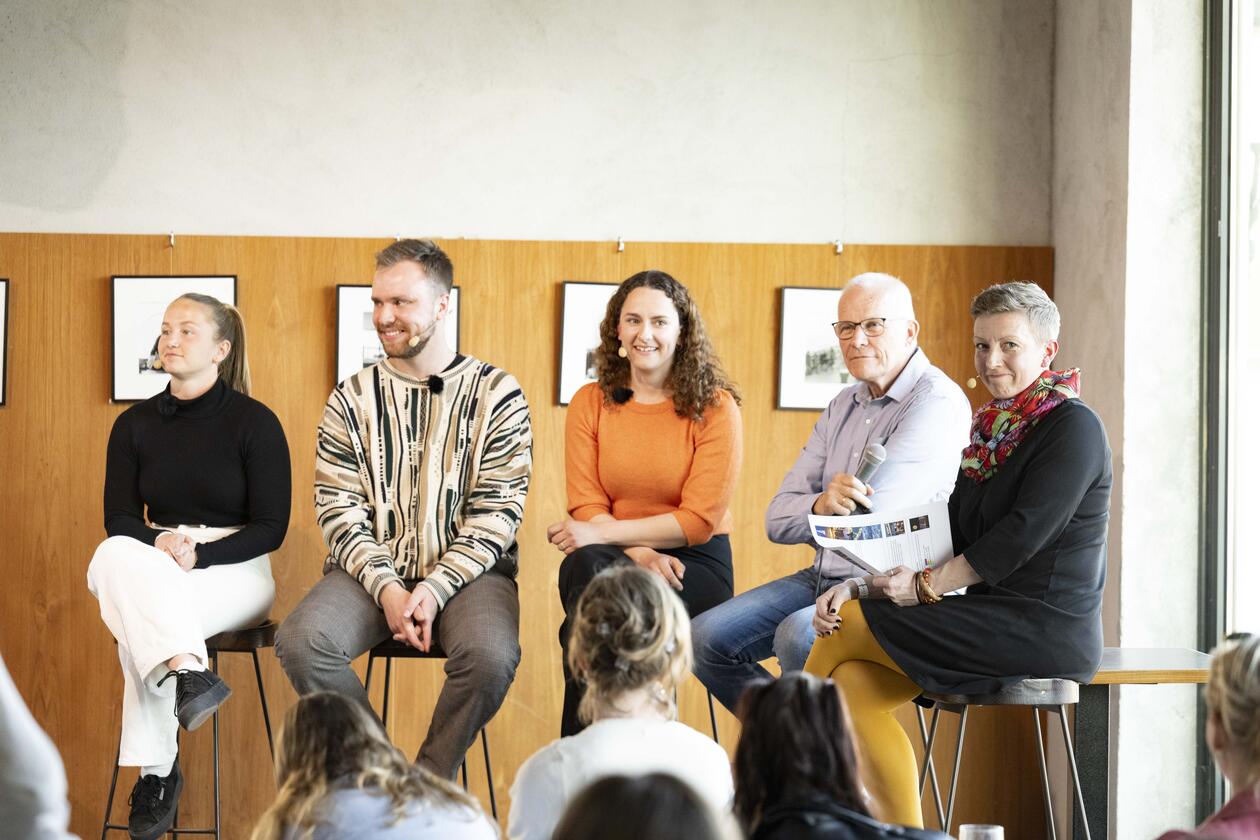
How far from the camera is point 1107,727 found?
3.38m

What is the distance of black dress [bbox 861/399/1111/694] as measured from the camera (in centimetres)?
295

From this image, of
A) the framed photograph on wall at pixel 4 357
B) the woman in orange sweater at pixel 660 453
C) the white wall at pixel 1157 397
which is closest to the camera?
the woman in orange sweater at pixel 660 453

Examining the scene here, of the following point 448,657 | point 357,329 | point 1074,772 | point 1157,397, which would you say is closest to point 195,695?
point 448,657

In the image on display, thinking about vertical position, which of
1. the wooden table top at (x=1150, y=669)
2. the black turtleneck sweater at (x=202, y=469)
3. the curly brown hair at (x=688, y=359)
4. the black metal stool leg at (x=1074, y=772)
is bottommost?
the black metal stool leg at (x=1074, y=772)

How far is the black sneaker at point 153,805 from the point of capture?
3.22 metres

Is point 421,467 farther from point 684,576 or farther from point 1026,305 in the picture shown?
point 1026,305

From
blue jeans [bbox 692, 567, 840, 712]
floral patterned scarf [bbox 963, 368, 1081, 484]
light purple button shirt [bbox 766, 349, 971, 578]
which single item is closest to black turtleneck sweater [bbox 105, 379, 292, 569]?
blue jeans [bbox 692, 567, 840, 712]

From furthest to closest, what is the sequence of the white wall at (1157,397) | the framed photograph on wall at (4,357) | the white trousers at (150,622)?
1. the framed photograph on wall at (4,357)
2. the white wall at (1157,397)
3. the white trousers at (150,622)

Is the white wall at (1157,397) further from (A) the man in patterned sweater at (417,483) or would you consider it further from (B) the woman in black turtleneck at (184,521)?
(B) the woman in black turtleneck at (184,521)

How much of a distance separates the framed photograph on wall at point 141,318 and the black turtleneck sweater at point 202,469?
0.65m

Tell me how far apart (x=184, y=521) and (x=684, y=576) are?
4.96ft

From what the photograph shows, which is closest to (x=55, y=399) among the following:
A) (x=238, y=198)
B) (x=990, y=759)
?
(x=238, y=198)

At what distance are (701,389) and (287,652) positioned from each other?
1312mm

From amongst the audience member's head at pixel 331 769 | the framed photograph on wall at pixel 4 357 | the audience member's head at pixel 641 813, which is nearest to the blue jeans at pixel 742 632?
the audience member's head at pixel 331 769
